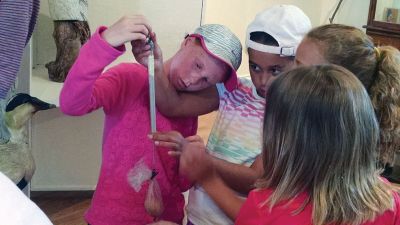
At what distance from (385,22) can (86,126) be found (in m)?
2.61

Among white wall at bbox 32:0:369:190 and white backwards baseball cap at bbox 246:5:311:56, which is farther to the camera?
white wall at bbox 32:0:369:190

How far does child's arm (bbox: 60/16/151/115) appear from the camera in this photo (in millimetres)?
889

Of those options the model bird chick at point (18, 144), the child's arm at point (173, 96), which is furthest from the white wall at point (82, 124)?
the child's arm at point (173, 96)

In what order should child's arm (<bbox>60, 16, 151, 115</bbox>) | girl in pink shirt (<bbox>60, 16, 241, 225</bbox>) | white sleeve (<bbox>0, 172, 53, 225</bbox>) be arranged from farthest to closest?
girl in pink shirt (<bbox>60, 16, 241, 225</bbox>)
child's arm (<bbox>60, 16, 151, 115</bbox>)
white sleeve (<bbox>0, 172, 53, 225</bbox>)

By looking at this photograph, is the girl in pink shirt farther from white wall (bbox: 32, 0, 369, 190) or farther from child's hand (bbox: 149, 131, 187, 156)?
white wall (bbox: 32, 0, 369, 190)

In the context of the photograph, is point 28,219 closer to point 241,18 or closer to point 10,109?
point 10,109

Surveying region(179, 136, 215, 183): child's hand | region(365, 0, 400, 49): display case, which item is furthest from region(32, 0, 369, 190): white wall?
region(365, 0, 400, 49): display case

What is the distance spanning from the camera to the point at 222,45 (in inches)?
38.9

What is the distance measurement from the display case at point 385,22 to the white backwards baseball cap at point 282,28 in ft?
9.47

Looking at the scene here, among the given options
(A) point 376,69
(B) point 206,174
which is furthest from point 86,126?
(A) point 376,69

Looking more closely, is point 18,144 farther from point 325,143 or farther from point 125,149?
point 325,143

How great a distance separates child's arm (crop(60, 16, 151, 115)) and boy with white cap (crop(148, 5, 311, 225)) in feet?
0.51

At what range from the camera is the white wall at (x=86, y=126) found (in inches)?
85.1

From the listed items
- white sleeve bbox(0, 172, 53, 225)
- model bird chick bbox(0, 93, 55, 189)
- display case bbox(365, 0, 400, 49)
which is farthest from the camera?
display case bbox(365, 0, 400, 49)
